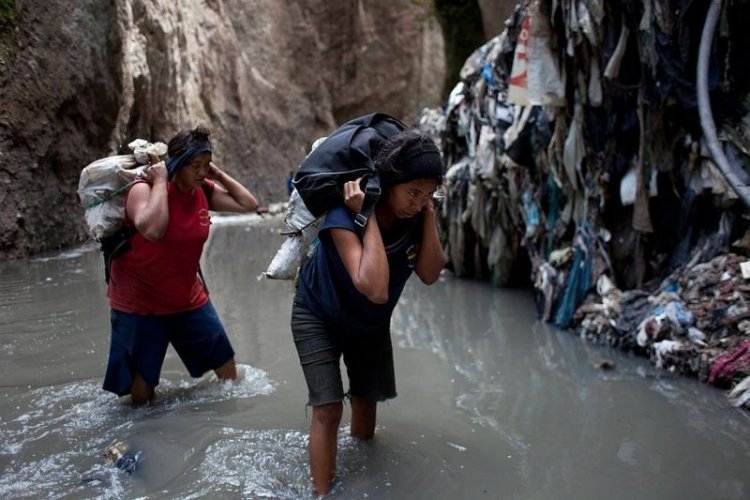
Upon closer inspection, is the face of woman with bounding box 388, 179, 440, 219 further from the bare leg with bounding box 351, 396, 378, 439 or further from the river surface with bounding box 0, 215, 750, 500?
the river surface with bounding box 0, 215, 750, 500

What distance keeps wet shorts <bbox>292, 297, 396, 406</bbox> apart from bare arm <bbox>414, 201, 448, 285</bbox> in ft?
1.10

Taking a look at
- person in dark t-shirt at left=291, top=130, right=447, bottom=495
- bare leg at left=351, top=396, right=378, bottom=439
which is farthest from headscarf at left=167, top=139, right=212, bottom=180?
bare leg at left=351, top=396, right=378, bottom=439

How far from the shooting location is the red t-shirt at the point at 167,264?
10.7ft

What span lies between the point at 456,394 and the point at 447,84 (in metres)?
18.4

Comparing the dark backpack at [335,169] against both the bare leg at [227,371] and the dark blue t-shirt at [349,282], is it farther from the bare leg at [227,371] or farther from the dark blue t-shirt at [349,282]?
the bare leg at [227,371]

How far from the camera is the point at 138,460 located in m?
2.82

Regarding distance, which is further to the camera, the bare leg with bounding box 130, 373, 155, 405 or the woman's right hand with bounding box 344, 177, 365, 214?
the bare leg with bounding box 130, 373, 155, 405

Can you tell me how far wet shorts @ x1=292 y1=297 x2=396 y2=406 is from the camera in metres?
2.54

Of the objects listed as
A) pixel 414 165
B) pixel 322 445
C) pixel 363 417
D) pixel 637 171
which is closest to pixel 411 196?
pixel 414 165

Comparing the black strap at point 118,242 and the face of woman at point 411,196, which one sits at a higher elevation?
the face of woman at point 411,196

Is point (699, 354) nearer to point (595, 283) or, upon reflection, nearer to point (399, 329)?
point (595, 283)

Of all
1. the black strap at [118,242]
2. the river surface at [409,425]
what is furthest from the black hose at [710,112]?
the black strap at [118,242]

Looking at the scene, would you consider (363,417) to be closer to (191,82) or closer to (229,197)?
(229,197)

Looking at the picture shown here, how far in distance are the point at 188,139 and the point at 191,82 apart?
15.2 metres
